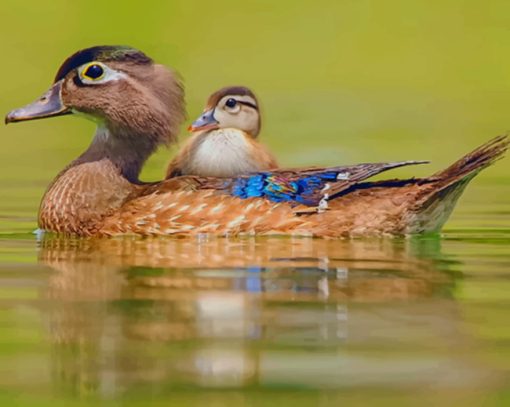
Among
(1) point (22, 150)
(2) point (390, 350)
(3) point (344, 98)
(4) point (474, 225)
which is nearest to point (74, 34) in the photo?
(3) point (344, 98)

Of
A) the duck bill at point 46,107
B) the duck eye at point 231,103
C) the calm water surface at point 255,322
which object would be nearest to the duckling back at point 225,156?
the duck eye at point 231,103

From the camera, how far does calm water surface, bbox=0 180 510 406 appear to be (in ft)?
21.4

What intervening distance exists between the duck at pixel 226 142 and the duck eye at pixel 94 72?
0.70m

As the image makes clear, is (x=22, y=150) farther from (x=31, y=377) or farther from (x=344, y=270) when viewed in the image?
(x=31, y=377)

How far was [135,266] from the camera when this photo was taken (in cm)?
983

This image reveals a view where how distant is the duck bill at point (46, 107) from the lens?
39.3 feet

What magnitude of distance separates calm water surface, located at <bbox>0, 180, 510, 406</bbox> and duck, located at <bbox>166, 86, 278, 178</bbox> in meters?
1.19

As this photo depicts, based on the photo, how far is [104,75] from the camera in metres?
12.3

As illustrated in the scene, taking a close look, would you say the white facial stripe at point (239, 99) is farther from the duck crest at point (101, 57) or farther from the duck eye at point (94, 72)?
the duck eye at point (94, 72)

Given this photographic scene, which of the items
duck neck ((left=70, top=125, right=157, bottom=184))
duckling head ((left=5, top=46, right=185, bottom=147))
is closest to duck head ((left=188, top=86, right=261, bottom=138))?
duckling head ((left=5, top=46, right=185, bottom=147))

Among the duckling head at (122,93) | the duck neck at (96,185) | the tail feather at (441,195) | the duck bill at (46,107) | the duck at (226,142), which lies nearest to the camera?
the tail feather at (441,195)

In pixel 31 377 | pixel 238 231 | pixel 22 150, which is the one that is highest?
pixel 22 150

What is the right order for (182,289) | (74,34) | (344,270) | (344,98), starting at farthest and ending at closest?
(74,34) → (344,98) → (344,270) → (182,289)

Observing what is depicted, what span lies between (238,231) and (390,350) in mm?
4461
